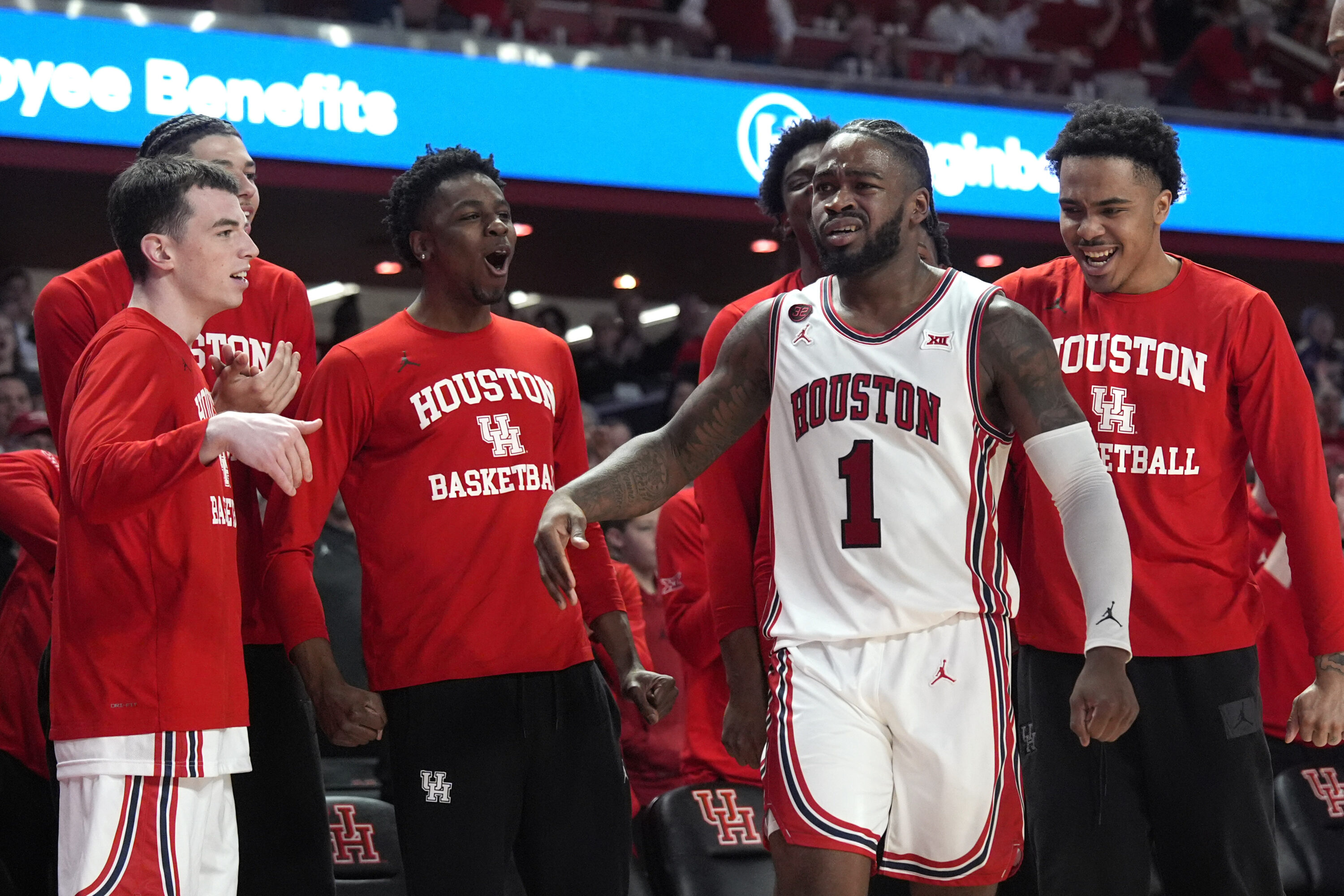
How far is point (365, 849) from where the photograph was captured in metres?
4.58

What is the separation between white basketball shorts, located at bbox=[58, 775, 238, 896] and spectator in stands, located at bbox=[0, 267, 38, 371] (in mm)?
5876

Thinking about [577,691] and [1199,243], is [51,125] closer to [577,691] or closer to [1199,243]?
[577,691]

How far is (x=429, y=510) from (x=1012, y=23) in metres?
10.7

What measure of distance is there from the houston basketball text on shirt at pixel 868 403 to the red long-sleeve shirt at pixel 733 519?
1.34 ft

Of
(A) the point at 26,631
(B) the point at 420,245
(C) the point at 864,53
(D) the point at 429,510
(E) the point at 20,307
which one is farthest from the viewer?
(C) the point at 864,53

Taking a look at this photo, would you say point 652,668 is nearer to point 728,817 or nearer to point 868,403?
point 728,817

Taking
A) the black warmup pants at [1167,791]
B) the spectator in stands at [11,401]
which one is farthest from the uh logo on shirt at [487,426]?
the spectator in stands at [11,401]

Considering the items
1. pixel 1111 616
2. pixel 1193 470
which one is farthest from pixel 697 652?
pixel 1111 616

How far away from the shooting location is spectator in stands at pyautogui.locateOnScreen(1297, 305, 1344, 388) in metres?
11.6

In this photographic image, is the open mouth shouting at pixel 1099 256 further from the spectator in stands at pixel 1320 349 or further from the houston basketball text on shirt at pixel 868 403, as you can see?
the spectator in stands at pixel 1320 349

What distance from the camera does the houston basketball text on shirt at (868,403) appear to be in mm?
3061

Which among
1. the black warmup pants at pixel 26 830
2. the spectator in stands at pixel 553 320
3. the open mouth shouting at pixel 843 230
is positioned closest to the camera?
the open mouth shouting at pixel 843 230

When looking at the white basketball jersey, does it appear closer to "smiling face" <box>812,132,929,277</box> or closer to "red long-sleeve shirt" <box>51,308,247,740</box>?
"smiling face" <box>812,132,929,277</box>

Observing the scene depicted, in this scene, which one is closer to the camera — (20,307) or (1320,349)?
(20,307)
